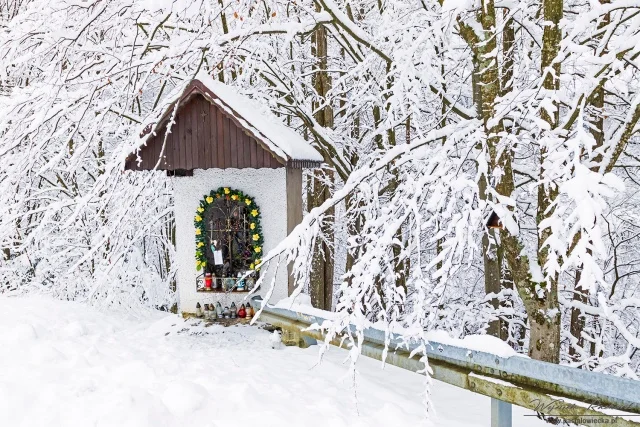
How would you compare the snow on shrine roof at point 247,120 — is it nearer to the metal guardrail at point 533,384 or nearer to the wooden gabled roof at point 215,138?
the wooden gabled roof at point 215,138

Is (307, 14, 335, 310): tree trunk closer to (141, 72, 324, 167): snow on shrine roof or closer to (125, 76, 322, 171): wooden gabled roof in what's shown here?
(141, 72, 324, 167): snow on shrine roof

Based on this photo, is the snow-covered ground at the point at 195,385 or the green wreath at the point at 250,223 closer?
the snow-covered ground at the point at 195,385

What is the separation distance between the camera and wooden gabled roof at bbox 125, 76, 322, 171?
6.63 metres

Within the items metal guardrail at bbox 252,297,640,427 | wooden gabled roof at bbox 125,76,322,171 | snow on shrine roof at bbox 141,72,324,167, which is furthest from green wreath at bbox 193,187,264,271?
metal guardrail at bbox 252,297,640,427

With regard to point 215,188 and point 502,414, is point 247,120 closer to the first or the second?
point 215,188

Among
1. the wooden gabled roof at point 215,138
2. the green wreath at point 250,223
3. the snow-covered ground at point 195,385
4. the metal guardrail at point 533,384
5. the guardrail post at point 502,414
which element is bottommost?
the snow-covered ground at point 195,385

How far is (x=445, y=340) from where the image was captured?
409 cm

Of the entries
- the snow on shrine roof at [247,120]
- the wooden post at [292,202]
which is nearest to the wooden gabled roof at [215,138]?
the snow on shrine roof at [247,120]

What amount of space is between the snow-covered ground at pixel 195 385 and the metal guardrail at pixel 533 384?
1.41 ft

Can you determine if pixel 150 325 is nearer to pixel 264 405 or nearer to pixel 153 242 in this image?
pixel 264 405

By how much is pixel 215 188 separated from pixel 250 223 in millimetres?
680

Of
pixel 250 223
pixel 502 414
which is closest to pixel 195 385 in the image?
pixel 502 414

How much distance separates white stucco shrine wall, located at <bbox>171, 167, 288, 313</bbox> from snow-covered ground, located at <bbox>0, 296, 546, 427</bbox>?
78 cm

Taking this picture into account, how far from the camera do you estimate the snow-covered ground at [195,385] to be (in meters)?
4.23
